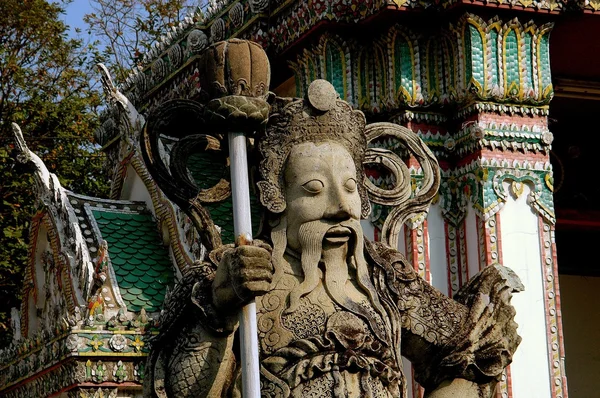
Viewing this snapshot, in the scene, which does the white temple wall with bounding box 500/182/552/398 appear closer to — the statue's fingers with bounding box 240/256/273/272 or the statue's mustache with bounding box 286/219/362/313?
the statue's mustache with bounding box 286/219/362/313

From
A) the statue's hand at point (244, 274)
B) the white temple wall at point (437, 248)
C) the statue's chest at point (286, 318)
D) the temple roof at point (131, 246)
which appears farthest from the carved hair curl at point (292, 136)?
Result: the temple roof at point (131, 246)

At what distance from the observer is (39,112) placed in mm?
16562

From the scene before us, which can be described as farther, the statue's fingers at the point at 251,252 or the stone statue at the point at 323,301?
the stone statue at the point at 323,301

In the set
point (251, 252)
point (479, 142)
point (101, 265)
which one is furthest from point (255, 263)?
point (101, 265)

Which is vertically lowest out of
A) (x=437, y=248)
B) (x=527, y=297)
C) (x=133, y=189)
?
(x=527, y=297)

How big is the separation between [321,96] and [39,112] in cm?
1026

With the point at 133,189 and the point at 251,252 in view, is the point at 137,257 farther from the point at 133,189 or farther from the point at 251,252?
the point at 251,252

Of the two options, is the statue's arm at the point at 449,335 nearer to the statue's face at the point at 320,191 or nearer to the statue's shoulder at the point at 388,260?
the statue's shoulder at the point at 388,260

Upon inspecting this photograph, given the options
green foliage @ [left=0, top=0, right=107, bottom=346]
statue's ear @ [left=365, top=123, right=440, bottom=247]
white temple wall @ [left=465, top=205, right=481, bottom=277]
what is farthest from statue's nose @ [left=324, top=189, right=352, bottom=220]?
green foliage @ [left=0, top=0, right=107, bottom=346]

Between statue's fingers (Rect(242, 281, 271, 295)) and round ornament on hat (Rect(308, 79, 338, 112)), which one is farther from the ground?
round ornament on hat (Rect(308, 79, 338, 112))

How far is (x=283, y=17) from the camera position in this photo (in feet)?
35.4

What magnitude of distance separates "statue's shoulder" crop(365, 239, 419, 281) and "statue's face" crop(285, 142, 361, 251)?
19 centimetres

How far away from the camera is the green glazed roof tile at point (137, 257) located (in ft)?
35.1

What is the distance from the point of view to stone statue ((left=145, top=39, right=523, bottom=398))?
6309mm
